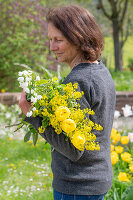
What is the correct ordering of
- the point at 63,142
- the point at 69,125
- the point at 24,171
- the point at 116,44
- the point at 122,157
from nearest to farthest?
the point at 69,125 → the point at 63,142 → the point at 122,157 → the point at 24,171 → the point at 116,44

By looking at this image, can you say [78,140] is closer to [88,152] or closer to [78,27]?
[88,152]

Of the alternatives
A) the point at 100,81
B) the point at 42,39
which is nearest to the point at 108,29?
the point at 42,39

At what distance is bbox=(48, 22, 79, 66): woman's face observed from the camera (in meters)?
1.30

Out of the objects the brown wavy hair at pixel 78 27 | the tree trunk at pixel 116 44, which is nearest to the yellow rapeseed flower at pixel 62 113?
the brown wavy hair at pixel 78 27

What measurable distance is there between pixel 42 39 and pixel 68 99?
590cm

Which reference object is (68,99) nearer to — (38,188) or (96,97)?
(96,97)

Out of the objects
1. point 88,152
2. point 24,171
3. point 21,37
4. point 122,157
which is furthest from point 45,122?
point 21,37

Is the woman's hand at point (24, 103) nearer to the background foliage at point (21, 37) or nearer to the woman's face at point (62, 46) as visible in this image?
the woman's face at point (62, 46)

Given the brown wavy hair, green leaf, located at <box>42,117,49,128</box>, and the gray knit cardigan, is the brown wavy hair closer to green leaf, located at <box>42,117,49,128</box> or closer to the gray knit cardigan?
the gray knit cardigan

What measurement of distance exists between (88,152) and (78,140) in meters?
0.25

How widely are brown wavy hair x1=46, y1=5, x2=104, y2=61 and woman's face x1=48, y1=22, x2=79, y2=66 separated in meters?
0.02

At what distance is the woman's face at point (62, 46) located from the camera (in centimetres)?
130

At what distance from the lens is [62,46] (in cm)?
131

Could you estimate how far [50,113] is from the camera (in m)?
1.12
